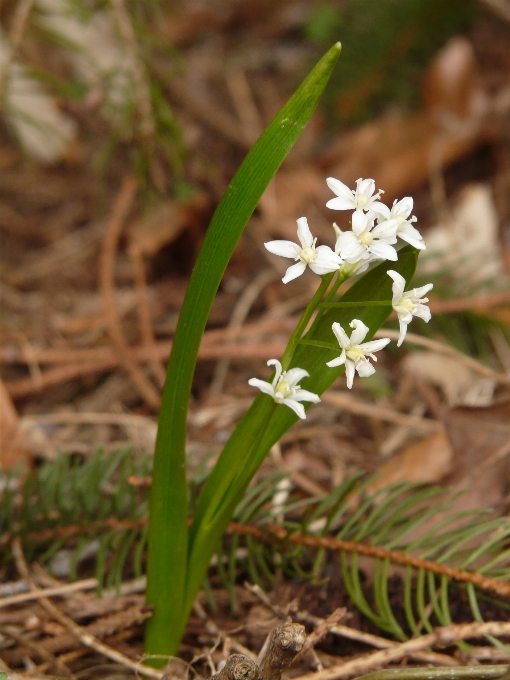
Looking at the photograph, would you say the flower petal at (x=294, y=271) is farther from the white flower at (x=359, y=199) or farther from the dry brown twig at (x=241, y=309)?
the dry brown twig at (x=241, y=309)

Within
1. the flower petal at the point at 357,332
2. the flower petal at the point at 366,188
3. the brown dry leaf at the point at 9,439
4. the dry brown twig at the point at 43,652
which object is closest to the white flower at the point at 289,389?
the flower petal at the point at 357,332

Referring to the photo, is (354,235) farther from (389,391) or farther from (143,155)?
(143,155)

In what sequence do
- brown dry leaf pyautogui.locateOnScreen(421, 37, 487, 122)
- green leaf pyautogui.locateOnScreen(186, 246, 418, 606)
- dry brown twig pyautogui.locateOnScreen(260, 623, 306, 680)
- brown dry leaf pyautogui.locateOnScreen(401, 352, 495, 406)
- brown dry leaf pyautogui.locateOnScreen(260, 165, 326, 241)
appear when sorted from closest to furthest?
dry brown twig pyautogui.locateOnScreen(260, 623, 306, 680)
green leaf pyautogui.locateOnScreen(186, 246, 418, 606)
brown dry leaf pyautogui.locateOnScreen(401, 352, 495, 406)
brown dry leaf pyautogui.locateOnScreen(260, 165, 326, 241)
brown dry leaf pyautogui.locateOnScreen(421, 37, 487, 122)

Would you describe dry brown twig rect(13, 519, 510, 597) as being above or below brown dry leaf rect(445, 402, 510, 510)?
below

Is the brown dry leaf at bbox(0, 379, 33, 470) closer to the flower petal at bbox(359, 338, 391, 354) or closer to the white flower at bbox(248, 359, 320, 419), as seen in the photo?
the white flower at bbox(248, 359, 320, 419)

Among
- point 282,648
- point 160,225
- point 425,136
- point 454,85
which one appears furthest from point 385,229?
point 454,85

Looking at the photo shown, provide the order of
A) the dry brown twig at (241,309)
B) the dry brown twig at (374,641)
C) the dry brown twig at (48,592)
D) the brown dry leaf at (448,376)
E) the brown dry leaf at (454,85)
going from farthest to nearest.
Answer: the brown dry leaf at (454,85)
the dry brown twig at (241,309)
the brown dry leaf at (448,376)
the dry brown twig at (48,592)
the dry brown twig at (374,641)

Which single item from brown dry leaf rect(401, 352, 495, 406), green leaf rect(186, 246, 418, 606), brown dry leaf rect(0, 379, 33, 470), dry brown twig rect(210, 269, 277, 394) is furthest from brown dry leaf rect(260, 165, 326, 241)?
Answer: green leaf rect(186, 246, 418, 606)
